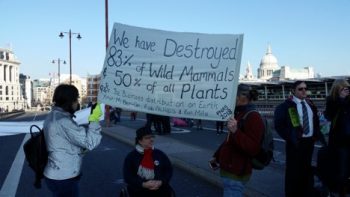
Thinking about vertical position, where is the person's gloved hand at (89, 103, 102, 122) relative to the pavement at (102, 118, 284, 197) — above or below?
above

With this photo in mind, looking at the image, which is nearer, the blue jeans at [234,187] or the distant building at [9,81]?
the blue jeans at [234,187]

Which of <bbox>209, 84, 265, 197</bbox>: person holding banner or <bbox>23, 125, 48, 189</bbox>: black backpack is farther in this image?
<bbox>209, 84, 265, 197</bbox>: person holding banner

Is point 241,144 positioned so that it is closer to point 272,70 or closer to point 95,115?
point 95,115

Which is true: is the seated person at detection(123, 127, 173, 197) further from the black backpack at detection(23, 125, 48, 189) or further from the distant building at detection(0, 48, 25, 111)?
the distant building at detection(0, 48, 25, 111)

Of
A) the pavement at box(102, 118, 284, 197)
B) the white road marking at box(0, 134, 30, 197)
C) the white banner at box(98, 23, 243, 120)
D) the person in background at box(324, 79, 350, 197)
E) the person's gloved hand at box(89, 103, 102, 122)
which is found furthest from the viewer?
the white road marking at box(0, 134, 30, 197)

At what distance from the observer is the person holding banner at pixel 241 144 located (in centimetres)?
431

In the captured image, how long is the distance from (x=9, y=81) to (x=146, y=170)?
18414cm

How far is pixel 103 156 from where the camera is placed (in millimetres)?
11789

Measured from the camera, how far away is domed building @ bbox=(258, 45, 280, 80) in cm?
17888

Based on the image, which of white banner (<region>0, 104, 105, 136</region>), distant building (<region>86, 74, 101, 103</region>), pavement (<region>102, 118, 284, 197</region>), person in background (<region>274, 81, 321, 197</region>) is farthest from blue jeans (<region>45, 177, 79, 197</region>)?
pavement (<region>102, 118, 284, 197</region>)

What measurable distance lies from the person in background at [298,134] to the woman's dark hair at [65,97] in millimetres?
2899

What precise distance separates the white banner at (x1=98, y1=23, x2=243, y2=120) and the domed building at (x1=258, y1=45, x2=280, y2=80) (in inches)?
6899

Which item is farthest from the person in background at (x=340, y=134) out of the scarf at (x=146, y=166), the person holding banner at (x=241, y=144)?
the scarf at (x=146, y=166)

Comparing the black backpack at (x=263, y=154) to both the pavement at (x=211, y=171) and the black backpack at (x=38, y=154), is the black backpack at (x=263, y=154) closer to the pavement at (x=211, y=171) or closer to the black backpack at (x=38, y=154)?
the black backpack at (x=38, y=154)
